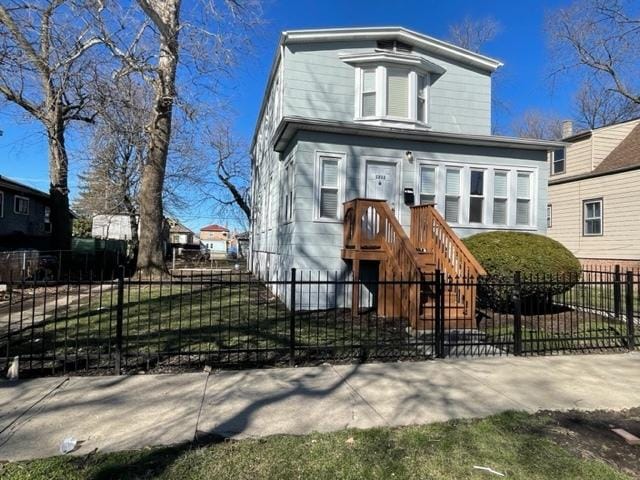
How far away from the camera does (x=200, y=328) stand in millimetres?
7488

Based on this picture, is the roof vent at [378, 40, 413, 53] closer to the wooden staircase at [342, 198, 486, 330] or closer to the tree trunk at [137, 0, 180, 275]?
the wooden staircase at [342, 198, 486, 330]

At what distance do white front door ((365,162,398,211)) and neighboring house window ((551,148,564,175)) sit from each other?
12380 mm

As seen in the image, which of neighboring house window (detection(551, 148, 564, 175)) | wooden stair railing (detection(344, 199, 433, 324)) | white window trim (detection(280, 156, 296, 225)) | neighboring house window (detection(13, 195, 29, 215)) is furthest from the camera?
neighboring house window (detection(13, 195, 29, 215))

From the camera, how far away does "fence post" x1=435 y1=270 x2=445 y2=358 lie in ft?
20.7

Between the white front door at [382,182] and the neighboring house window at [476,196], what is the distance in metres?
2.20

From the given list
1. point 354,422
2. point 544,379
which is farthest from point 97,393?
point 544,379

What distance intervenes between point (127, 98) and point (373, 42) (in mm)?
A: 7548

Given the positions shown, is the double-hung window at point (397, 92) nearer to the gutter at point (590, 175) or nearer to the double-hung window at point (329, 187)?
the double-hung window at point (329, 187)

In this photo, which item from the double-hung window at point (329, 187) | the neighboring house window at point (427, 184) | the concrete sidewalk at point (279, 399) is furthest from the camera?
the neighboring house window at point (427, 184)

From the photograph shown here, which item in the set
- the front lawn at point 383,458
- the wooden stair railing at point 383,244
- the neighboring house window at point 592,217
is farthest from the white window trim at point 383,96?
the front lawn at point 383,458

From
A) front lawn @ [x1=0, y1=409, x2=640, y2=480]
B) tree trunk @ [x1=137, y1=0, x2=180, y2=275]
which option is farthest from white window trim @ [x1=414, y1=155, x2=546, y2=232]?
tree trunk @ [x1=137, y1=0, x2=180, y2=275]

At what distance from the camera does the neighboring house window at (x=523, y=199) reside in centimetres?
1192

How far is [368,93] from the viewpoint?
13203 mm

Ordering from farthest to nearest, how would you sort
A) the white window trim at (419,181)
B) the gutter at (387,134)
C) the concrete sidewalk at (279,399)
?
the white window trim at (419,181)
the gutter at (387,134)
the concrete sidewalk at (279,399)
